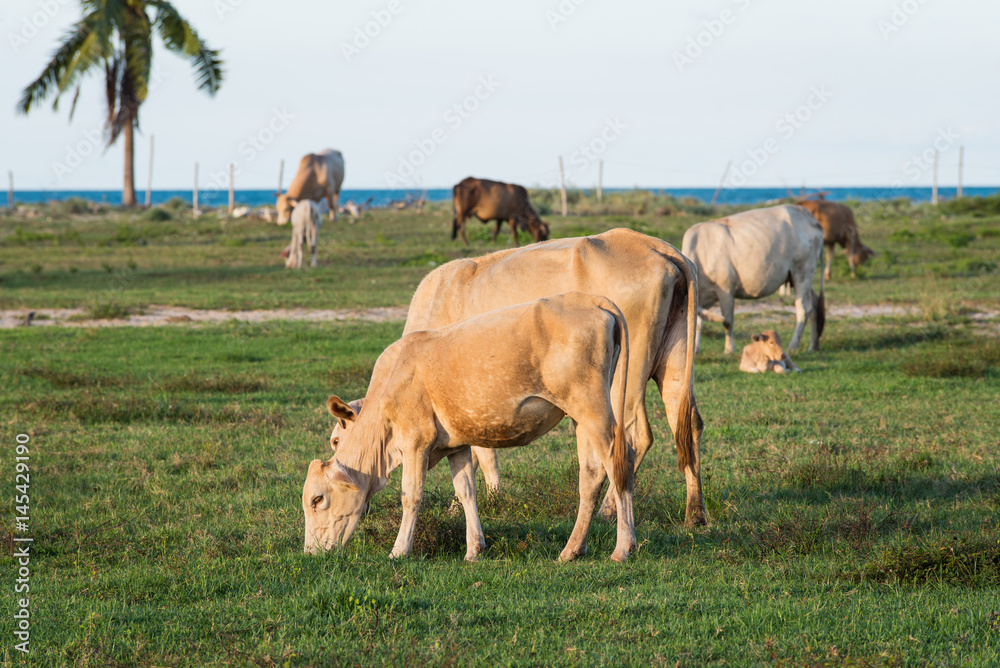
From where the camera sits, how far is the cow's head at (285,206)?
87.0 feet

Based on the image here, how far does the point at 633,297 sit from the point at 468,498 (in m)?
1.71

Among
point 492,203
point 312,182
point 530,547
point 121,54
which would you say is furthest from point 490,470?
point 121,54

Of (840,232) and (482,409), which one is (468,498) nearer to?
(482,409)

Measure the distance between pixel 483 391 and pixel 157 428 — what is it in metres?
5.09

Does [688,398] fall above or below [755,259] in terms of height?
below

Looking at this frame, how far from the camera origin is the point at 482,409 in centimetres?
513

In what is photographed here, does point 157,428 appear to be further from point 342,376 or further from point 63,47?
point 63,47

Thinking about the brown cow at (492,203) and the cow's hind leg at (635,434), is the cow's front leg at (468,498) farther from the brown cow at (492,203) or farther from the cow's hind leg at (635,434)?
the brown cow at (492,203)

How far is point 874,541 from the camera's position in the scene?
219 inches

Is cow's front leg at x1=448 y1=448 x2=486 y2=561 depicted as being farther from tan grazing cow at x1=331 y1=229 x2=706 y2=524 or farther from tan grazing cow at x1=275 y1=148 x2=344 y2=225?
tan grazing cow at x1=275 y1=148 x2=344 y2=225

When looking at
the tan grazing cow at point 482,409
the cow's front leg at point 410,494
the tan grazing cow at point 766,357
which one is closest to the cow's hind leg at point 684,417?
the tan grazing cow at point 482,409

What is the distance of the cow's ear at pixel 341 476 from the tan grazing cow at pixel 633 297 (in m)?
0.50

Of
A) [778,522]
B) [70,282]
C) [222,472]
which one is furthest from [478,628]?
[70,282]

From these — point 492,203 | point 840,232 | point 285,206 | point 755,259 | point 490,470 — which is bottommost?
point 490,470
